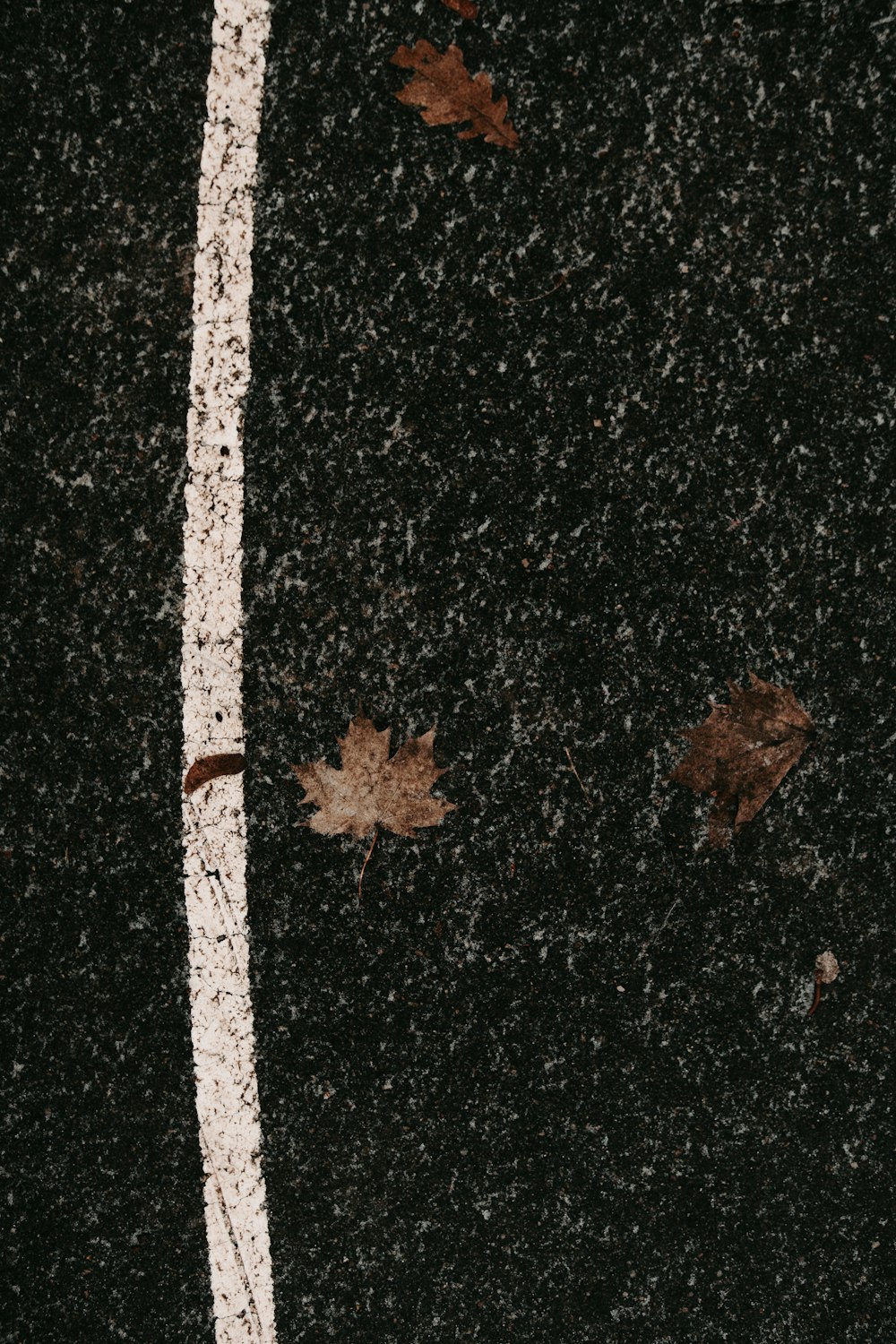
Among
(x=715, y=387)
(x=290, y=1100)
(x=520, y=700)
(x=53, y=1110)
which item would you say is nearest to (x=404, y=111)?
(x=715, y=387)

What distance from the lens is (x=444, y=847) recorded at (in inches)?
80.8

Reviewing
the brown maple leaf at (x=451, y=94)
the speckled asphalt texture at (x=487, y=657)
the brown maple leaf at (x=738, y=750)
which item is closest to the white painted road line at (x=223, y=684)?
the speckled asphalt texture at (x=487, y=657)

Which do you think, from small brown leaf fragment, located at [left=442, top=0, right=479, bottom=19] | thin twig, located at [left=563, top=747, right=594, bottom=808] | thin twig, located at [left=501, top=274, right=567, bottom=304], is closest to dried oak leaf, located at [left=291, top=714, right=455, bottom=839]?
thin twig, located at [left=563, top=747, right=594, bottom=808]

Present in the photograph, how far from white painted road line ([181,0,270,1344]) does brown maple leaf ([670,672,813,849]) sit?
1143 mm

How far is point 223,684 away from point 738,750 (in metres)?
1.29

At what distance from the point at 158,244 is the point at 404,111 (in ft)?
2.21

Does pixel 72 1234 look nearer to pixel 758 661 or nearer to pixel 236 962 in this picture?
pixel 236 962

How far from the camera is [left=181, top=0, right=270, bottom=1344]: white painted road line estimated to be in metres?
1.98

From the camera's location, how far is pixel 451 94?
1.98 metres

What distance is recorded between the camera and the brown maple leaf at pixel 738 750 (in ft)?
6.74

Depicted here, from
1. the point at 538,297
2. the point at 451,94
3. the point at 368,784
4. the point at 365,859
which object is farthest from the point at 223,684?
the point at 451,94

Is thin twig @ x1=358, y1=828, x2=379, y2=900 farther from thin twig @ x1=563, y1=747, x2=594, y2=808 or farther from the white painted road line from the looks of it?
thin twig @ x1=563, y1=747, x2=594, y2=808

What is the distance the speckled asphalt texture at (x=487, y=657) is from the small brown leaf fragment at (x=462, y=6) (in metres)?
0.02

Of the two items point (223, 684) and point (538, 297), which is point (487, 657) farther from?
point (538, 297)
